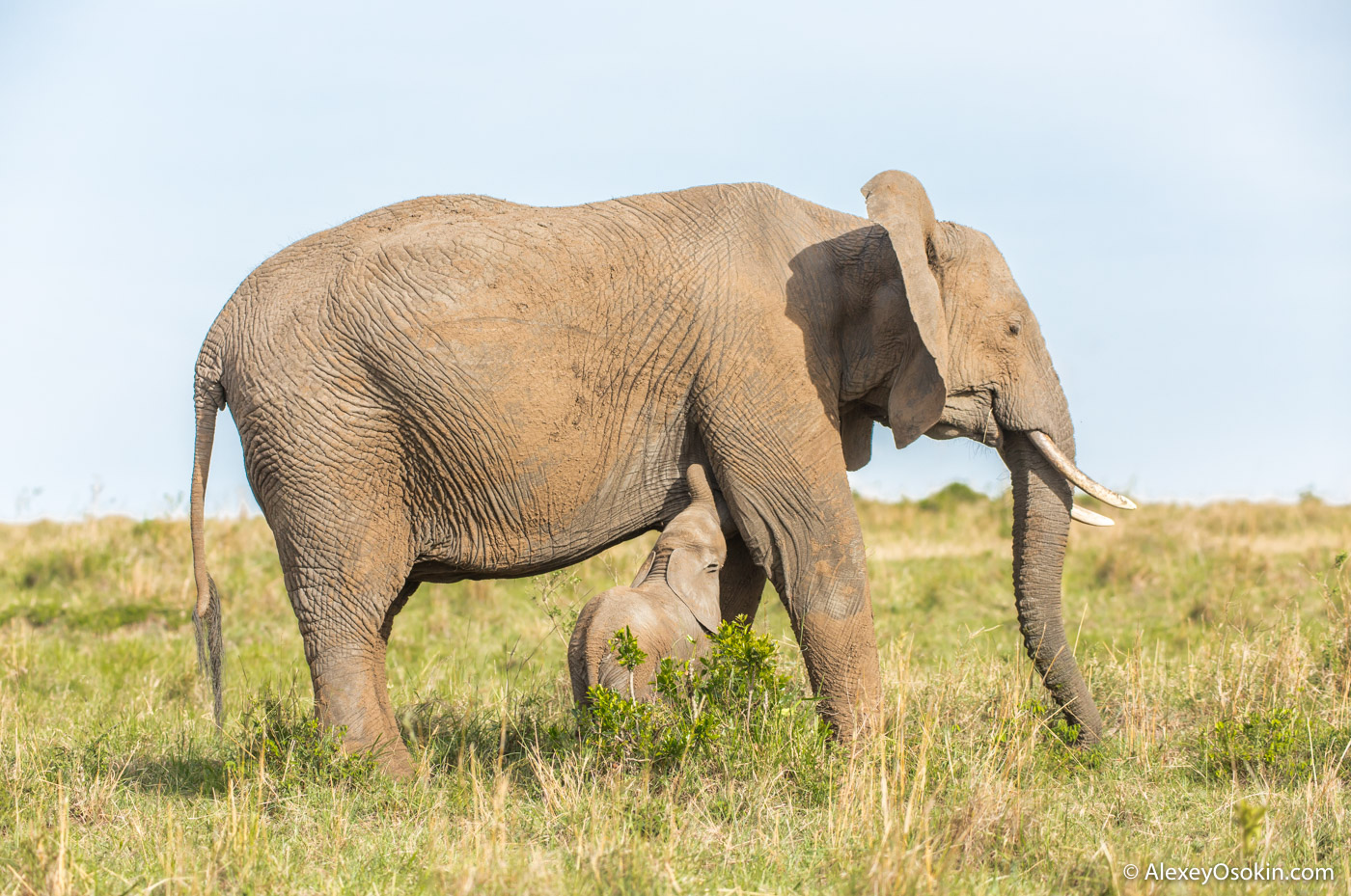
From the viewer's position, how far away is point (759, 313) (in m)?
5.63

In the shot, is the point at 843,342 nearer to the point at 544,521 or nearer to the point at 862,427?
the point at 862,427

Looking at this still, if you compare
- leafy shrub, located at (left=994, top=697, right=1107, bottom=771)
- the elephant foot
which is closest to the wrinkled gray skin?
the elephant foot

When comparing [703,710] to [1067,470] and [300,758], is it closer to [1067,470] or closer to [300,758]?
[300,758]

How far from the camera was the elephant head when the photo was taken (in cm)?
582

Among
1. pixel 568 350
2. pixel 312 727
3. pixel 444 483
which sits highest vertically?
pixel 568 350

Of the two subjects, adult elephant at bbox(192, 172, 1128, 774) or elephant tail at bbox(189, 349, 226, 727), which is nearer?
adult elephant at bbox(192, 172, 1128, 774)

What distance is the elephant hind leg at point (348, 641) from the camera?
5617mm

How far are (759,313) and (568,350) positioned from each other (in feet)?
2.95

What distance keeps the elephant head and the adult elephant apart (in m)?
0.02

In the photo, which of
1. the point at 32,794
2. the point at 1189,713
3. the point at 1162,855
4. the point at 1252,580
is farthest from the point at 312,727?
the point at 1252,580

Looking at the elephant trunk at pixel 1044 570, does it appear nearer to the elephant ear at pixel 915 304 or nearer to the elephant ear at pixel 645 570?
the elephant ear at pixel 915 304

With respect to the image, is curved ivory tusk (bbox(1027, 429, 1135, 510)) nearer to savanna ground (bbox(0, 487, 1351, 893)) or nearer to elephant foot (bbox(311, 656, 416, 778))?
savanna ground (bbox(0, 487, 1351, 893))

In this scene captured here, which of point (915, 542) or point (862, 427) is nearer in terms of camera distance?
point (862, 427)

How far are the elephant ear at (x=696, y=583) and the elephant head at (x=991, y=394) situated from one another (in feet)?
4.12
